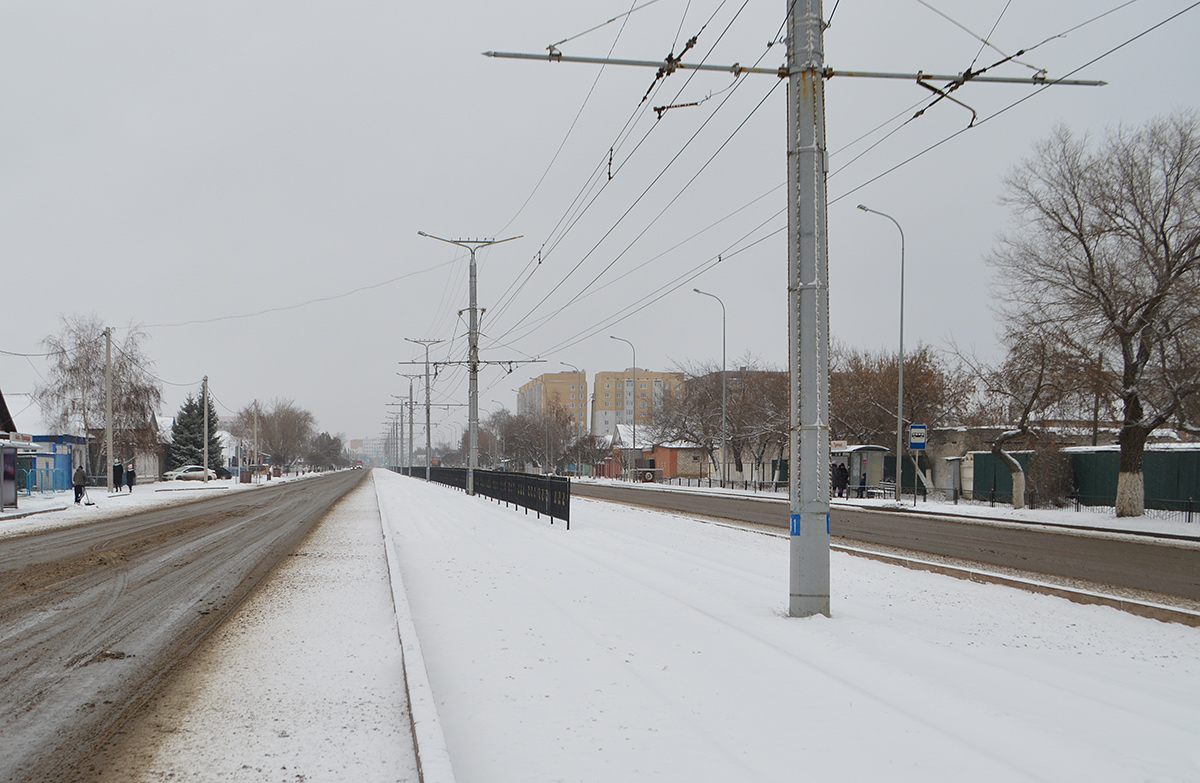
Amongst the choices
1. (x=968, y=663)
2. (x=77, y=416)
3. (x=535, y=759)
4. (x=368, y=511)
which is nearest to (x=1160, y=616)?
(x=968, y=663)

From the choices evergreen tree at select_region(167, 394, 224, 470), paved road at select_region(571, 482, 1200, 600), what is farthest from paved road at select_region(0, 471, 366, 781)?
evergreen tree at select_region(167, 394, 224, 470)

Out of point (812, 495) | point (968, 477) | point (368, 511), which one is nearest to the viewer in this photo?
point (812, 495)

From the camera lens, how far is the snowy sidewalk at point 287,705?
14.7 feet

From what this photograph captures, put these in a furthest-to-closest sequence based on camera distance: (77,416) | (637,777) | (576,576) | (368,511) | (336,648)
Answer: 1. (77,416)
2. (368,511)
3. (576,576)
4. (336,648)
5. (637,777)

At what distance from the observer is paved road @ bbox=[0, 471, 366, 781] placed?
511 cm

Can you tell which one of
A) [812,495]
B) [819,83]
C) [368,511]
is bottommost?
[368,511]

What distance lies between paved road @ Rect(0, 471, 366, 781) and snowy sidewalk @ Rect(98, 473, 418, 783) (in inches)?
12.4

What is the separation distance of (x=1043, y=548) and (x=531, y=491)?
12867 mm

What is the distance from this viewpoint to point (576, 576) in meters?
11.2

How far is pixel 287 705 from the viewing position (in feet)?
18.4

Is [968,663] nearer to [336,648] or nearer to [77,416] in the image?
[336,648]

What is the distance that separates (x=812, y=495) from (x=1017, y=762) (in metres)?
4.07

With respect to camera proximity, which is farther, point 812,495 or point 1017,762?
point 812,495

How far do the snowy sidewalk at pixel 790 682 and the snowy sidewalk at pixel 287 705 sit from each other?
1.29 ft
